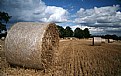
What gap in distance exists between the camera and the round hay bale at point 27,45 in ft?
24.9

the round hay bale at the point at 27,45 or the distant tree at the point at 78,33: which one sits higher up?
the round hay bale at the point at 27,45

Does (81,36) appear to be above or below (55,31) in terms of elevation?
below

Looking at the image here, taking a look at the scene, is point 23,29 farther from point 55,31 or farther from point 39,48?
point 55,31

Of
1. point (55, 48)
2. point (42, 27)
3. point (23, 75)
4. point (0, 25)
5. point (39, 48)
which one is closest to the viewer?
point (23, 75)

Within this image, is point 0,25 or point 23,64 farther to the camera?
point 0,25

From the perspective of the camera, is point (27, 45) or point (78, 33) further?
point (78, 33)

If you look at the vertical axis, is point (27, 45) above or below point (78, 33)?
above

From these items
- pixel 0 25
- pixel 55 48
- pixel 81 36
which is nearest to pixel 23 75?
pixel 55 48

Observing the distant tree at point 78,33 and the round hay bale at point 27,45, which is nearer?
the round hay bale at point 27,45

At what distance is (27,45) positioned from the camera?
7691mm

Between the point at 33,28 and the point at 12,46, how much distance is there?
3.96 ft

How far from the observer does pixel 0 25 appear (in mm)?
40000

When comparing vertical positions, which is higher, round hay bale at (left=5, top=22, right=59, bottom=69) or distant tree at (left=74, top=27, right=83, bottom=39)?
round hay bale at (left=5, top=22, right=59, bottom=69)

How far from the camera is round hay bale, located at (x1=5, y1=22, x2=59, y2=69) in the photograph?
7.60 meters
